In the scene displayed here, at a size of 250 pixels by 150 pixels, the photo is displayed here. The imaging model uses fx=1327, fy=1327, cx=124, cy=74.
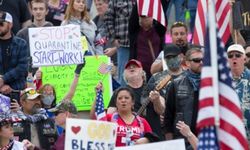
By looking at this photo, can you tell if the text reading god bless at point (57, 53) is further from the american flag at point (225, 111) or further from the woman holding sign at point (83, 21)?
the american flag at point (225, 111)

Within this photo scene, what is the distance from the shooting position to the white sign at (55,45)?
1961 centimetres

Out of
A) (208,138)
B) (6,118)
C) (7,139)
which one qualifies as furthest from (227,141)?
(6,118)

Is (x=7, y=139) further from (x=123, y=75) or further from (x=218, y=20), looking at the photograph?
(x=218, y=20)

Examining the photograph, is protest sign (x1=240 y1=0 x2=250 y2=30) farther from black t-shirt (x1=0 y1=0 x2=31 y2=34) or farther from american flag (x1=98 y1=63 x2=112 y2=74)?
black t-shirt (x1=0 y1=0 x2=31 y2=34)

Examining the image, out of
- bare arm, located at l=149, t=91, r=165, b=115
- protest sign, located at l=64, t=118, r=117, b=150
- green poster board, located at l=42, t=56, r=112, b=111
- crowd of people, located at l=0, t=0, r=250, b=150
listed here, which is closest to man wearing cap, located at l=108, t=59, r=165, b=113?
crowd of people, located at l=0, t=0, r=250, b=150

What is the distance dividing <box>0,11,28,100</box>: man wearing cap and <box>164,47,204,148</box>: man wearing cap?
10.5 ft

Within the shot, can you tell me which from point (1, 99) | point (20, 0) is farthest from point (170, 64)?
point (20, 0)

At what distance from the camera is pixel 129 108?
1675 cm

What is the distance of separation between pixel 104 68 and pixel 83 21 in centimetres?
91

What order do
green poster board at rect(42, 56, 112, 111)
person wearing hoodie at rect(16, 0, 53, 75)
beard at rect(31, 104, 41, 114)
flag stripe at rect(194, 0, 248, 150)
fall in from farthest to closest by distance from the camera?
person wearing hoodie at rect(16, 0, 53, 75) < green poster board at rect(42, 56, 112, 111) < beard at rect(31, 104, 41, 114) < flag stripe at rect(194, 0, 248, 150)

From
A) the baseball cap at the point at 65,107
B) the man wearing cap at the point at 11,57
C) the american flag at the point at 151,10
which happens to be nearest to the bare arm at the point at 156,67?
the american flag at the point at 151,10

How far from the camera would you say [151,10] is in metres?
20.0

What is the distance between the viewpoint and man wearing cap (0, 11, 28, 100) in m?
18.9

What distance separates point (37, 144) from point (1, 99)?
834mm
